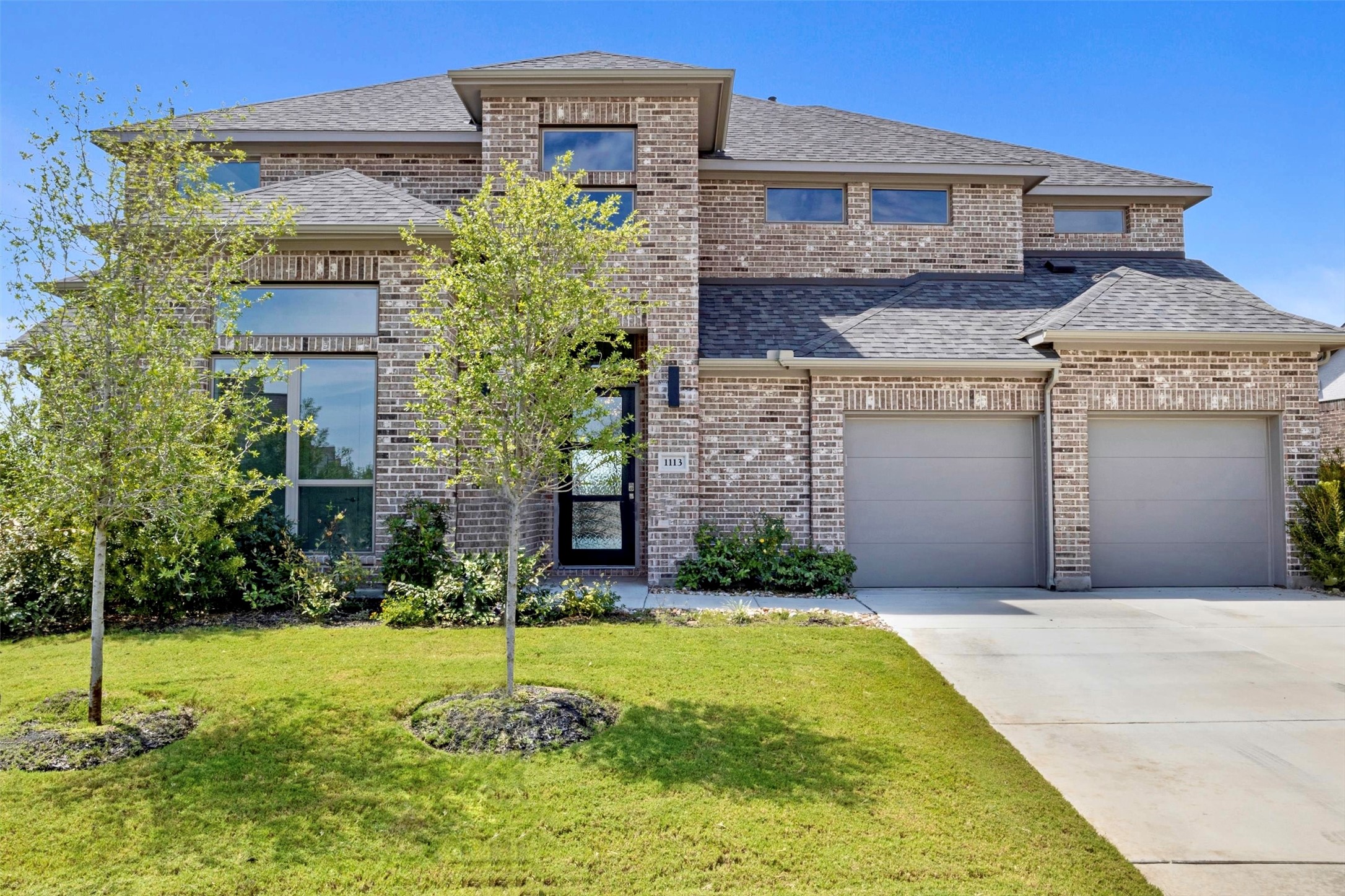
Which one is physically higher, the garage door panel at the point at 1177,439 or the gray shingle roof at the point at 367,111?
the gray shingle roof at the point at 367,111

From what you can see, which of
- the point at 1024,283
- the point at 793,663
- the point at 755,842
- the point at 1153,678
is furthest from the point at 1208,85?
the point at 755,842

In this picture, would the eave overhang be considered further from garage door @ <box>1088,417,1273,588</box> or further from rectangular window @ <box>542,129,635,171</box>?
garage door @ <box>1088,417,1273,588</box>

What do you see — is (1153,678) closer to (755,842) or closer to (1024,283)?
(755,842)

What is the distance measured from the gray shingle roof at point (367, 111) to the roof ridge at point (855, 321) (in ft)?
19.4

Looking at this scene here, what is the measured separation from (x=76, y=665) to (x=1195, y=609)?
11.0m

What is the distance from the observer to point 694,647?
6738 mm

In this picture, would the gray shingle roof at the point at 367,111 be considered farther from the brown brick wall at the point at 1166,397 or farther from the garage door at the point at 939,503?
the brown brick wall at the point at 1166,397

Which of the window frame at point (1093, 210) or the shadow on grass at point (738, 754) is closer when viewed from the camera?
the shadow on grass at point (738, 754)

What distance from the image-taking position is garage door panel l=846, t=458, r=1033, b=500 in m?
10.4

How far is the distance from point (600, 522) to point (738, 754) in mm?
6766

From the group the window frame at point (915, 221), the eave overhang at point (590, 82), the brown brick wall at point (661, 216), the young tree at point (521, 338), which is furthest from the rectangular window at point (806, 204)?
the young tree at point (521, 338)

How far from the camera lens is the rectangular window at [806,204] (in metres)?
12.6

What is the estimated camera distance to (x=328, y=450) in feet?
29.6

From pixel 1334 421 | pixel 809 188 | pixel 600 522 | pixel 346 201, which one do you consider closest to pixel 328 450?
pixel 346 201
